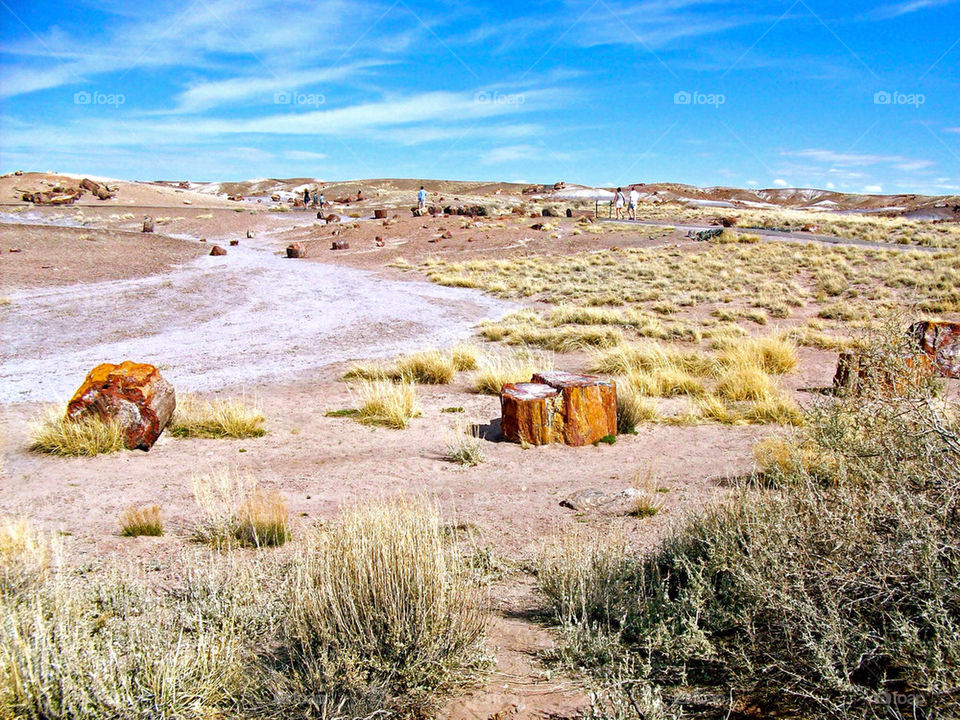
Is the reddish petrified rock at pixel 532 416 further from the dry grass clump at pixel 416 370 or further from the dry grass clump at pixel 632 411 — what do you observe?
the dry grass clump at pixel 416 370

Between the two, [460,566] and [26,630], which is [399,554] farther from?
[26,630]

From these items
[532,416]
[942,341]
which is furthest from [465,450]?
[942,341]

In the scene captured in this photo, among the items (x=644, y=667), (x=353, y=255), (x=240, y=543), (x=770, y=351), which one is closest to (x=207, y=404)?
(x=240, y=543)

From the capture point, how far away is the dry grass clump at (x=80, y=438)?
6547 mm

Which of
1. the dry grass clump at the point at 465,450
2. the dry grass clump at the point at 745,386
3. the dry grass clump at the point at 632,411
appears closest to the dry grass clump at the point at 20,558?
the dry grass clump at the point at 465,450

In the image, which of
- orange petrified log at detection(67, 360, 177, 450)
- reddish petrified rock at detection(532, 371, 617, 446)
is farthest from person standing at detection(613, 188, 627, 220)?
orange petrified log at detection(67, 360, 177, 450)

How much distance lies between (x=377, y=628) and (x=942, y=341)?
871 cm

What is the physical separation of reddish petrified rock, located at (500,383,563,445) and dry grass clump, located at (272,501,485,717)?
367 centimetres

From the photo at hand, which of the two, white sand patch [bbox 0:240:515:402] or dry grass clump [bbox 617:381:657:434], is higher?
white sand patch [bbox 0:240:515:402]

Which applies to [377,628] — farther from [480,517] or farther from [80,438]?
[80,438]

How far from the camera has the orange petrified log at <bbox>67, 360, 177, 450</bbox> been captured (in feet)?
22.1

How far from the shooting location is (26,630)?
2904 mm

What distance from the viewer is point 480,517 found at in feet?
17.2

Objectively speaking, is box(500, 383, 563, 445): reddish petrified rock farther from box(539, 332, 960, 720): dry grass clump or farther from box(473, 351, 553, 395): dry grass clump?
box(539, 332, 960, 720): dry grass clump
